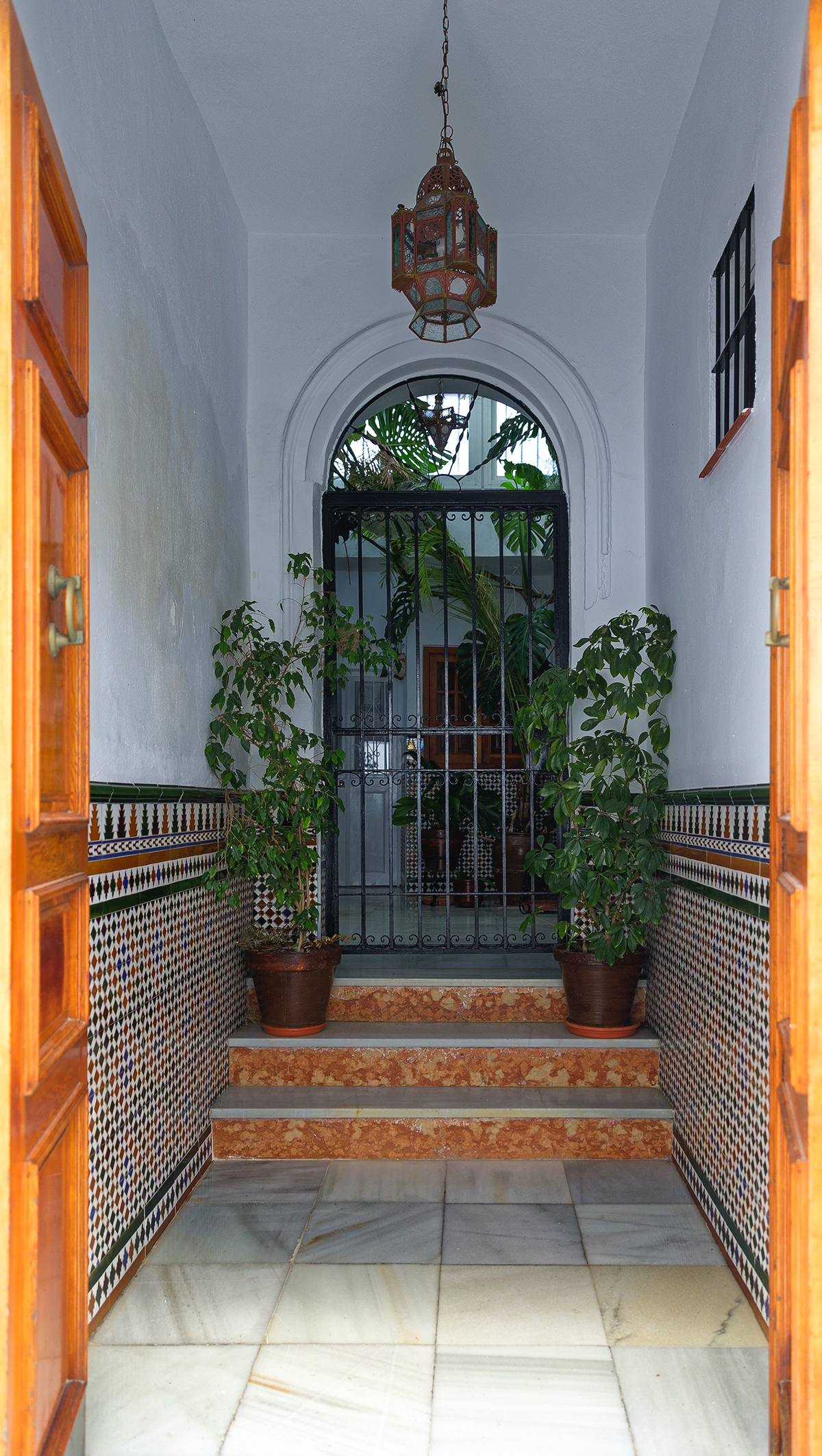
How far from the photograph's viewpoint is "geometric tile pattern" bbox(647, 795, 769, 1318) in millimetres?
2670

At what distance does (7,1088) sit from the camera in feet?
4.89

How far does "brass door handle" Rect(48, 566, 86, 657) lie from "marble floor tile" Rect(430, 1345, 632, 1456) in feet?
5.51

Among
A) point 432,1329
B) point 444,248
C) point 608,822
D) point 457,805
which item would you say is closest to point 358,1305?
point 432,1329

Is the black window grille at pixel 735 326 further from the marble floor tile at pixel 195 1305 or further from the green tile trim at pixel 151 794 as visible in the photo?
the marble floor tile at pixel 195 1305

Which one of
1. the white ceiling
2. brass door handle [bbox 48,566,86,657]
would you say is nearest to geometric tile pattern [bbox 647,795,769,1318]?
brass door handle [bbox 48,566,86,657]

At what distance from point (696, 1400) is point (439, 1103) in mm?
1583

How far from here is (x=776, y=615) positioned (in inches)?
68.6

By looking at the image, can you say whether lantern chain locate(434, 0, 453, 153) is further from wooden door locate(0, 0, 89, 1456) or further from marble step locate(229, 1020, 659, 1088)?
marble step locate(229, 1020, 659, 1088)

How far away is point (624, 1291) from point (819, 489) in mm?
2101

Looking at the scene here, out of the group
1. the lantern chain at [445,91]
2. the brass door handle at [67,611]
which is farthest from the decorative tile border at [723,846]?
the lantern chain at [445,91]

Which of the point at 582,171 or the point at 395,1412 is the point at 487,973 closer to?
the point at 395,1412

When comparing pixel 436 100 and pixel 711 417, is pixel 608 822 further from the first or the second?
pixel 436 100

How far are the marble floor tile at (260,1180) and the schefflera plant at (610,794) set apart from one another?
1.20m

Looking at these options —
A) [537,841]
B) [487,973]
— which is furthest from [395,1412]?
[537,841]
